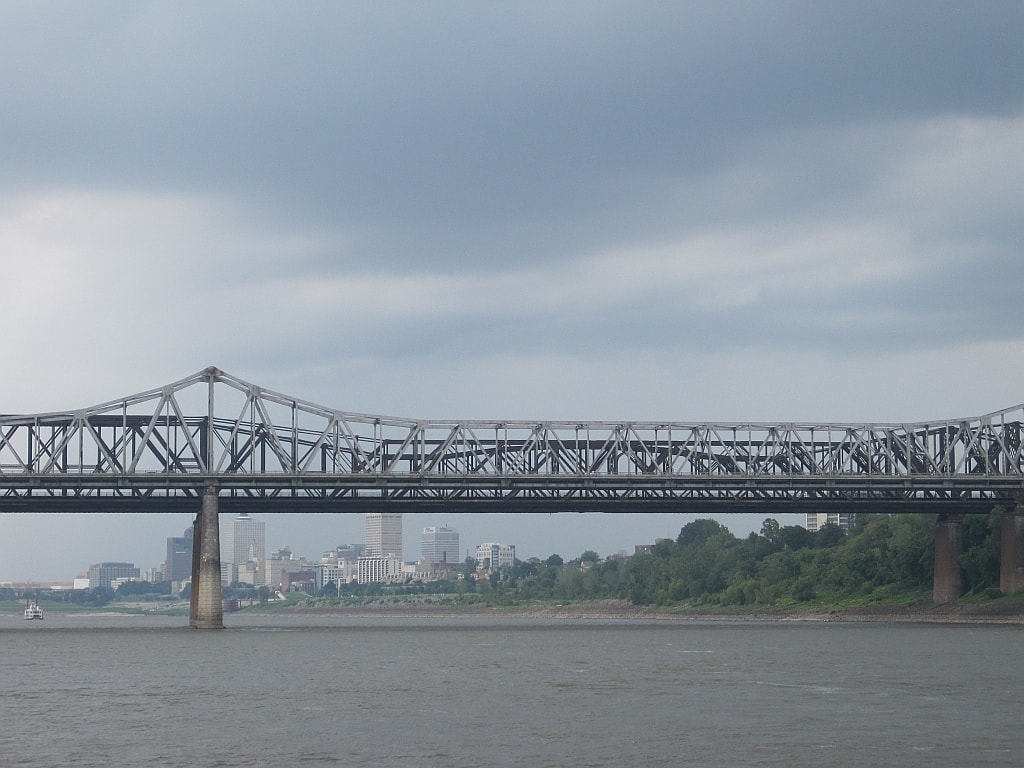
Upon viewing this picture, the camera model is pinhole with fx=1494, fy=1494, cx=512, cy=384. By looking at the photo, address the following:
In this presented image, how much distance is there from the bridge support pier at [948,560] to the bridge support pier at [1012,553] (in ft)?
19.2

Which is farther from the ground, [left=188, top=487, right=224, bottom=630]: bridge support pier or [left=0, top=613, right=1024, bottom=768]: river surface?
[left=188, top=487, right=224, bottom=630]: bridge support pier

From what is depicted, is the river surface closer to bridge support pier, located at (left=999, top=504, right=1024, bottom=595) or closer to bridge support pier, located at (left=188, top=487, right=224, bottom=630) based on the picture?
bridge support pier, located at (left=188, top=487, right=224, bottom=630)

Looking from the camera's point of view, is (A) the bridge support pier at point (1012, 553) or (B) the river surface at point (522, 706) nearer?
(B) the river surface at point (522, 706)

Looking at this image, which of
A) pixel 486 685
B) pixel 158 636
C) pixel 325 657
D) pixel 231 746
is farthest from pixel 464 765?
pixel 158 636

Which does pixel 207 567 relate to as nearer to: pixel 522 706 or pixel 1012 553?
pixel 522 706

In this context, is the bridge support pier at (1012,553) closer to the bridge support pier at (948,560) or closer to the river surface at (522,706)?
the bridge support pier at (948,560)

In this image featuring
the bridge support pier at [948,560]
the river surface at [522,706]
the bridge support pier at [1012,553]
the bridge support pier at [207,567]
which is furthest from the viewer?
the bridge support pier at [948,560]

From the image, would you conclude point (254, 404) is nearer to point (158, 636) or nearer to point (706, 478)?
point (158, 636)

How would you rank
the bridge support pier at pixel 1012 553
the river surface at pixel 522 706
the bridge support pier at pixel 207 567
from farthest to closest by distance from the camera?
the bridge support pier at pixel 1012 553 → the bridge support pier at pixel 207 567 → the river surface at pixel 522 706

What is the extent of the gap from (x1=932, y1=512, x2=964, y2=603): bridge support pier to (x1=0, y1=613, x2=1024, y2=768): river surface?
43998mm

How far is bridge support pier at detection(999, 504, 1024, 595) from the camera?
123500mm

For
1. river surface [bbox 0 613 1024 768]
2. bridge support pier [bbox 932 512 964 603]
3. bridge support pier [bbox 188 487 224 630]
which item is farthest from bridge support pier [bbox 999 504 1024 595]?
bridge support pier [bbox 188 487 224 630]

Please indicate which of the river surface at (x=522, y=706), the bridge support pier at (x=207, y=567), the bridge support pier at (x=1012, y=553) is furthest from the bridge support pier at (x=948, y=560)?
the bridge support pier at (x=207, y=567)

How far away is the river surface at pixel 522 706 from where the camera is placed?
131ft
